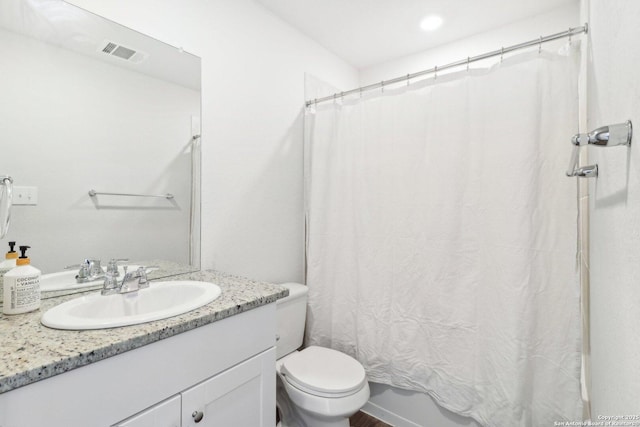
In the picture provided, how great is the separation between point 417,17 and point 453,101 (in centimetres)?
81

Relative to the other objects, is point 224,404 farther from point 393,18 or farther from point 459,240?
point 393,18

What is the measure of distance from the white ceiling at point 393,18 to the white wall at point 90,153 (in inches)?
38.2

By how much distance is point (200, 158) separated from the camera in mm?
1513

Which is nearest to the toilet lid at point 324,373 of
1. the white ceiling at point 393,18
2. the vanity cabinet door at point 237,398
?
the vanity cabinet door at point 237,398

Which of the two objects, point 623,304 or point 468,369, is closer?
point 623,304

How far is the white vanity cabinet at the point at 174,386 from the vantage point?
2.13 ft

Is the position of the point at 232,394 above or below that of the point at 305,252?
below

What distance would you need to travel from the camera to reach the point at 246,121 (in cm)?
173

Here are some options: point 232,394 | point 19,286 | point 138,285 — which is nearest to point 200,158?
point 138,285

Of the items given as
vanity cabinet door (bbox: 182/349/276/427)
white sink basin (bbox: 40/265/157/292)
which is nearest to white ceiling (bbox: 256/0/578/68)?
white sink basin (bbox: 40/265/157/292)

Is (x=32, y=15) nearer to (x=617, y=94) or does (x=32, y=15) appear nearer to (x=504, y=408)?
(x=617, y=94)

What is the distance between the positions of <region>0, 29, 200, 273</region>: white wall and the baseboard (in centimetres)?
142

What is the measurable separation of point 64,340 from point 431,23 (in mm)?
2419

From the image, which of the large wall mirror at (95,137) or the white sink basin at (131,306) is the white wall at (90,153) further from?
the white sink basin at (131,306)
